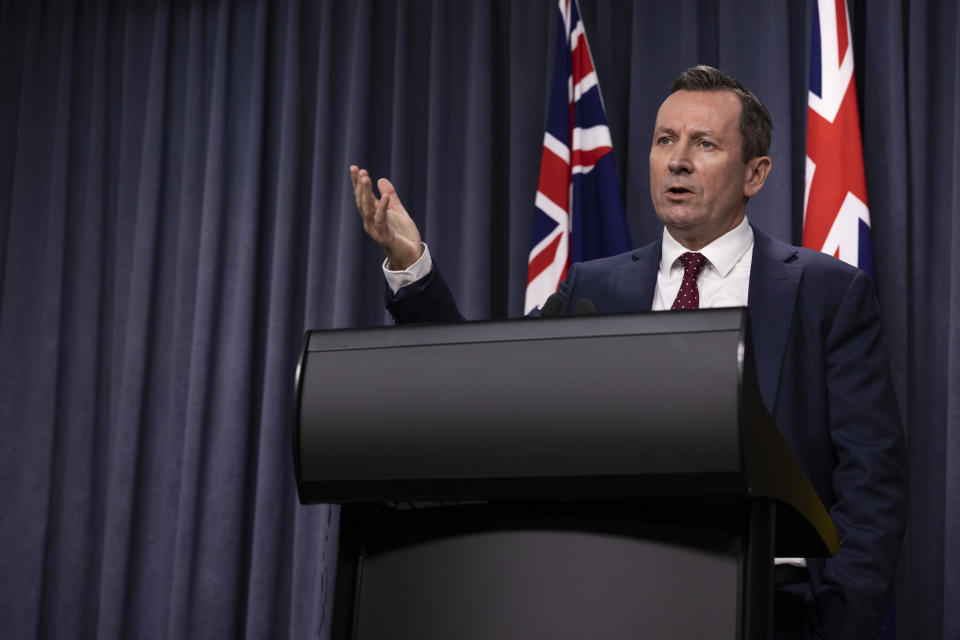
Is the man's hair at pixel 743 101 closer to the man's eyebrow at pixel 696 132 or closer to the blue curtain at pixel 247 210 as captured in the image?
the man's eyebrow at pixel 696 132

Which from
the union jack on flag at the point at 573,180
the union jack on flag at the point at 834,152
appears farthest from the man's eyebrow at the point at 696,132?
the union jack on flag at the point at 573,180

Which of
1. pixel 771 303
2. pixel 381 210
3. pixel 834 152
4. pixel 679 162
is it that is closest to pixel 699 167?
pixel 679 162

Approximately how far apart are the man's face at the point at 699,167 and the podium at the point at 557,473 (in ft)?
2.61

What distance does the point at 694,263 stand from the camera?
5.47 feet

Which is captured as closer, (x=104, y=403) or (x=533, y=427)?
(x=533, y=427)

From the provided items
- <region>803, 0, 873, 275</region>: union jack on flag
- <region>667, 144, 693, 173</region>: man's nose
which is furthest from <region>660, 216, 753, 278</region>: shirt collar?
<region>803, 0, 873, 275</region>: union jack on flag

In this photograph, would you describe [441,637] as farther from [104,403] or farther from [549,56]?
[104,403]

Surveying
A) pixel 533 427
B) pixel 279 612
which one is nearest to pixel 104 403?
pixel 279 612

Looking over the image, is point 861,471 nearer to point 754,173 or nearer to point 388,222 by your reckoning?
point 754,173

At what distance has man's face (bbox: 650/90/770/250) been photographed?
5.59ft

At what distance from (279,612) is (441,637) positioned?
2722 millimetres

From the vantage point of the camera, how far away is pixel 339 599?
1.00 m

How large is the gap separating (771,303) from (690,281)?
5.5 inches

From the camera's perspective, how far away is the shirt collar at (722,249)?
66.9 inches
